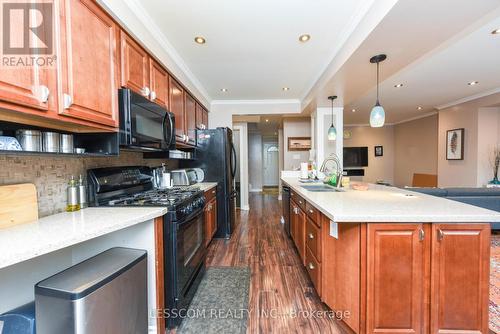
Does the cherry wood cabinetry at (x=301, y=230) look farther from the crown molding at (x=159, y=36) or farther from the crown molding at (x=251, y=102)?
the crown molding at (x=251, y=102)

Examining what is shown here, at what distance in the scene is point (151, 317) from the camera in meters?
1.45

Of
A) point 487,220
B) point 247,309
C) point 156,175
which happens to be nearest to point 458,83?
point 487,220

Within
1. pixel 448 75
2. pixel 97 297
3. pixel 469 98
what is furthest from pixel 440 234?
pixel 469 98

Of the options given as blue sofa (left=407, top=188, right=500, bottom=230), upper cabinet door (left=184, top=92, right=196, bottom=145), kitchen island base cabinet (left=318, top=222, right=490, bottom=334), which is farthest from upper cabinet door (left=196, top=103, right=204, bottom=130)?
blue sofa (left=407, top=188, right=500, bottom=230)

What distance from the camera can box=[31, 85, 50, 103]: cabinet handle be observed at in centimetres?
101

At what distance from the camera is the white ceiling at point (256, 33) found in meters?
1.75

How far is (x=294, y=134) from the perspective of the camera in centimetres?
593

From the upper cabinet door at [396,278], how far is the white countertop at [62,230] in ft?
4.81

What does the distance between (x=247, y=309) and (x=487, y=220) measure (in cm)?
177

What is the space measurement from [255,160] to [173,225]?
24.7 feet

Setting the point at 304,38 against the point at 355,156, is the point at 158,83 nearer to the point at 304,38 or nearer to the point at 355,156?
the point at 304,38

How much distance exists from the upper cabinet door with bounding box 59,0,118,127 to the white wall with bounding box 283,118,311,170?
4.79 meters

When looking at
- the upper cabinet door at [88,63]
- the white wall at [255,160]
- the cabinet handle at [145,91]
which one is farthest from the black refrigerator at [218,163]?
the white wall at [255,160]

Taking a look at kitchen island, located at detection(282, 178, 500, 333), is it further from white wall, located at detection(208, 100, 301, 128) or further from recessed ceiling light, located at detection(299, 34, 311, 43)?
white wall, located at detection(208, 100, 301, 128)
